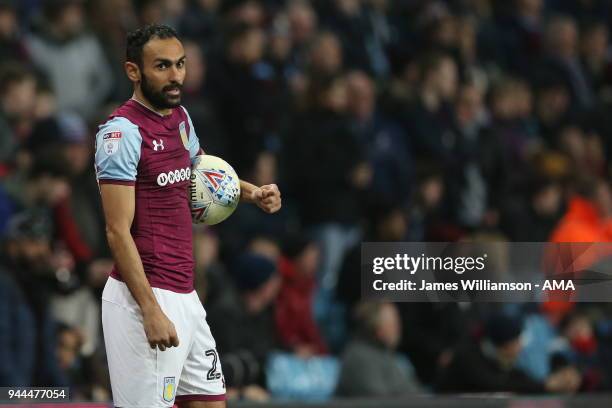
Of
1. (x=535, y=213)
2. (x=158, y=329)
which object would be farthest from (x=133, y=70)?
(x=535, y=213)

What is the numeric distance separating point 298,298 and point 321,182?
116 cm

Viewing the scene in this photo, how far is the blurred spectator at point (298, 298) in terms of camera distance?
1020 centimetres

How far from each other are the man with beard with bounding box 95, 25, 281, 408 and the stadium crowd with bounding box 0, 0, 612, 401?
2.38 metres

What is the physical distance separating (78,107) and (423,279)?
15.6 ft

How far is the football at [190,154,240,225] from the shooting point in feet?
18.4

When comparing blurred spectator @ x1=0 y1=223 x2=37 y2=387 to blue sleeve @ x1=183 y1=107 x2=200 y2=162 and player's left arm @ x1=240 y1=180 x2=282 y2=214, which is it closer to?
blue sleeve @ x1=183 y1=107 x2=200 y2=162

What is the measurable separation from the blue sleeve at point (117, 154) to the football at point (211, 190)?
437mm

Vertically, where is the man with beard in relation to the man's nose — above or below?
below

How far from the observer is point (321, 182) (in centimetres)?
1108

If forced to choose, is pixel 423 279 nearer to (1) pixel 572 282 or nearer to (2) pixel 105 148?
(1) pixel 572 282

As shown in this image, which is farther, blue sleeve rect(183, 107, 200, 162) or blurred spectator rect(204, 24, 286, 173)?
blurred spectator rect(204, 24, 286, 173)

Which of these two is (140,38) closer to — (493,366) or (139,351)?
Result: (139,351)

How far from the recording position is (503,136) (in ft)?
44.6

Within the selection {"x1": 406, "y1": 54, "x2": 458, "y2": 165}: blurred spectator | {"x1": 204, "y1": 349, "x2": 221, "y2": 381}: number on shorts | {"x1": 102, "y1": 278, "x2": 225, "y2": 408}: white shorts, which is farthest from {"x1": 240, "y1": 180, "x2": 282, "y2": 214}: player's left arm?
{"x1": 406, "y1": 54, "x2": 458, "y2": 165}: blurred spectator
